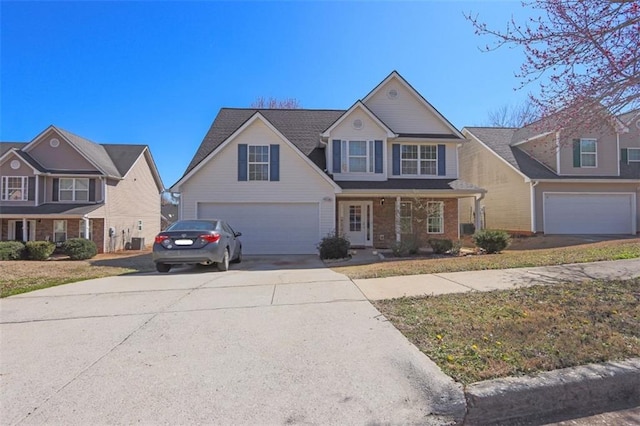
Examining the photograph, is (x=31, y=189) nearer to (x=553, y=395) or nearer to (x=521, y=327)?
(x=521, y=327)

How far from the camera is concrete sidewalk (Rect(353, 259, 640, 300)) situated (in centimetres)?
656

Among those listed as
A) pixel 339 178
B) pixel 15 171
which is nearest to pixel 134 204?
pixel 15 171

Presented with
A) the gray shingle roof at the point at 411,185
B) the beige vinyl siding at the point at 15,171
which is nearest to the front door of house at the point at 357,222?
the gray shingle roof at the point at 411,185

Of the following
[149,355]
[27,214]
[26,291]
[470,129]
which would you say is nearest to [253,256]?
[26,291]

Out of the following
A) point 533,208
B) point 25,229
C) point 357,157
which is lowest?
point 25,229

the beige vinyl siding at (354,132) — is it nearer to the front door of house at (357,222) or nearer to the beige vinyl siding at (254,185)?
the front door of house at (357,222)

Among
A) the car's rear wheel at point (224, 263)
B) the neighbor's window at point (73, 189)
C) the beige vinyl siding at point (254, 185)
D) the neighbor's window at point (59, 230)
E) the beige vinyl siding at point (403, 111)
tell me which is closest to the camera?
the car's rear wheel at point (224, 263)

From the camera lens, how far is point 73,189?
2169 centimetres

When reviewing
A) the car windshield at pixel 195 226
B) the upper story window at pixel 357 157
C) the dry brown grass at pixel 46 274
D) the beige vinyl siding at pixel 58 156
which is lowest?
the dry brown grass at pixel 46 274

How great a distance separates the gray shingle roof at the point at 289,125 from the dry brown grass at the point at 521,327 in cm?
1200

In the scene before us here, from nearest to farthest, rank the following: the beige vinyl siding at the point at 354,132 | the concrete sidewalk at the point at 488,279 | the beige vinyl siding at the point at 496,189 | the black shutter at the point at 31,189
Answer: the concrete sidewalk at the point at 488,279 < the beige vinyl siding at the point at 354,132 < the beige vinyl siding at the point at 496,189 < the black shutter at the point at 31,189

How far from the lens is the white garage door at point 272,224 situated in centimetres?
1516

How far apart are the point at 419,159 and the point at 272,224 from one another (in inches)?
300

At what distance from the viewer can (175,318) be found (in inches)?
200
